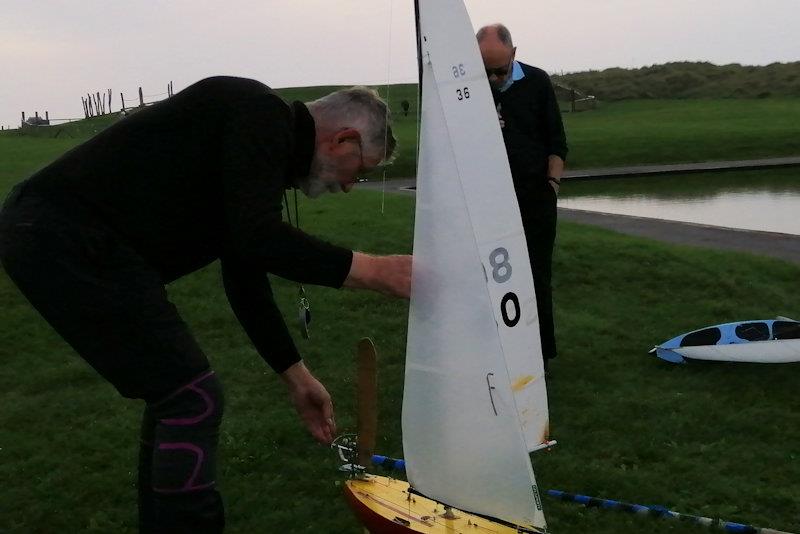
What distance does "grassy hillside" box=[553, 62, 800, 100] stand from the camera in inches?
2301

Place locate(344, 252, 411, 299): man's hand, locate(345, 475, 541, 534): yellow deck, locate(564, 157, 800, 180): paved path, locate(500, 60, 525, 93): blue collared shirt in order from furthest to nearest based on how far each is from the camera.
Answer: locate(564, 157, 800, 180): paved path
locate(500, 60, 525, 93): blue collared shirt
locate(345, 475, 541, 534): yellow deck
locate(344, 252, 411, 299): man's hand

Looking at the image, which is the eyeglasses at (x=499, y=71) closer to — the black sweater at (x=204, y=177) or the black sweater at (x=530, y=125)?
the black sweater at (x=530, y=125)

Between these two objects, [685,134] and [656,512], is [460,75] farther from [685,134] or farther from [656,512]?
[685,134]

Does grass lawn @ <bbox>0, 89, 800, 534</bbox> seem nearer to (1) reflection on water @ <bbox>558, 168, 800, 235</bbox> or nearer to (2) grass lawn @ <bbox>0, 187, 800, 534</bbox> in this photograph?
(2) grass lawn @ <bbox>0, 187, 800, 534</bbox>

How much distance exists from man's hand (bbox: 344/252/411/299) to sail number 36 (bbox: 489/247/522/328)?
1.04 metres

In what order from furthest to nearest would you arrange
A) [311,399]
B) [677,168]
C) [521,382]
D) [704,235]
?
[677,168] < [704,235] < [521,382] < [311,399]

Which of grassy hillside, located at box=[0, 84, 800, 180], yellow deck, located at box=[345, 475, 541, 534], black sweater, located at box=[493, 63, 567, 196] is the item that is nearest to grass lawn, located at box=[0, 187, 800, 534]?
yellow deck, located at box=[345, 475, 541, 534]

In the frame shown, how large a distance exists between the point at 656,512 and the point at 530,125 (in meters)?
3.09

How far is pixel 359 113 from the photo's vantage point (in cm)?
296

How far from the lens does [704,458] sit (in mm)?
5590

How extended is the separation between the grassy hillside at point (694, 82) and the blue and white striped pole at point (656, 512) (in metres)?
56.4

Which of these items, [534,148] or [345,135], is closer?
[345,135]

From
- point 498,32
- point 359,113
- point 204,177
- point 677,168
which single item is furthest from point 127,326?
point 677,168

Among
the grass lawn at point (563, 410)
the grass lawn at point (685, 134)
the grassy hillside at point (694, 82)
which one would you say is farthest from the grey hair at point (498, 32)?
the grassy hillside at point (694, 82)
